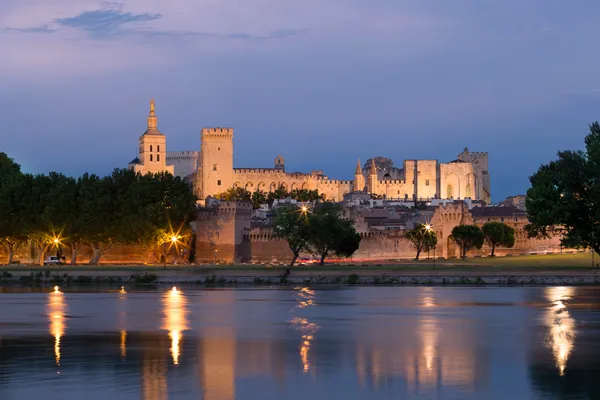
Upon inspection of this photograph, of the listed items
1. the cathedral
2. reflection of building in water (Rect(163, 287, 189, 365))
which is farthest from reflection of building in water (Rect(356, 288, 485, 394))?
the cathedral

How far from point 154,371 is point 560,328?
1377 cm

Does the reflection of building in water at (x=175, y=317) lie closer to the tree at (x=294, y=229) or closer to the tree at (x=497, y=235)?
the tree at (x=294, y=229)

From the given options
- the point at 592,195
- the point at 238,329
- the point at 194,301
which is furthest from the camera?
the point at 592,195

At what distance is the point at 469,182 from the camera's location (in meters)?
176

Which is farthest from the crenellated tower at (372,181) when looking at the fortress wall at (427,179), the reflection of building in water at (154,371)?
the reflection of building in water at (154,371)

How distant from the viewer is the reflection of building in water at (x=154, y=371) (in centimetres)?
2160

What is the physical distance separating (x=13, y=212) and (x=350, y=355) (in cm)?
5685

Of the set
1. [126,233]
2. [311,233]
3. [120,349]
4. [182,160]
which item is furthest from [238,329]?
[182,160]

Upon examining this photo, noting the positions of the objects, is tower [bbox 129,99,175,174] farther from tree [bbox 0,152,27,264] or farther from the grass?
the grass

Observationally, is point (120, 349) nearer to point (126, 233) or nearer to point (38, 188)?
point (126, 233)

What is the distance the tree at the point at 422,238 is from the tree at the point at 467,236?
8.13ft

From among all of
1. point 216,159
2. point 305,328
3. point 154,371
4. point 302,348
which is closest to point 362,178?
point 216,159

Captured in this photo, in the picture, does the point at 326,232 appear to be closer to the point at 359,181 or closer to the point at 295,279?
the point at 295,279

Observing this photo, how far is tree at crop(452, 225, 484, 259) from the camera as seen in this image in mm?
84438
